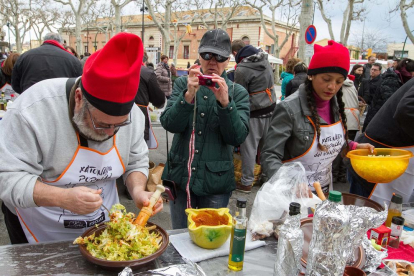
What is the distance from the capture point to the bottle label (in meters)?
1.30

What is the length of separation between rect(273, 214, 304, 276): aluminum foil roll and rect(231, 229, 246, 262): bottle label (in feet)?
0.51

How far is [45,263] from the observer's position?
1.30 meters

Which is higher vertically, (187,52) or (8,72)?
(187,52)

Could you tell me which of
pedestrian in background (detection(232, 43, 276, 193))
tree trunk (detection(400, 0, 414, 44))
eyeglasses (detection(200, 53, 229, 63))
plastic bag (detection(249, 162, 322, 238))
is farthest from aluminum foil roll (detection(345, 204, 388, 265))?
tree trunk (detection(400, 0, 414, 44))

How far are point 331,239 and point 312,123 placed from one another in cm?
107

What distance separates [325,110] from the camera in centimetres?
222

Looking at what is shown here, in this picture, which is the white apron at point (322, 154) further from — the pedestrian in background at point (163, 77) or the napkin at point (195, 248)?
the pedestrian in background at point (163, 77)

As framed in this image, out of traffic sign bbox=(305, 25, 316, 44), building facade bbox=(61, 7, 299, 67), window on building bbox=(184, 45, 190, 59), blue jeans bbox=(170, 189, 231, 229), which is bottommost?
blue jeans bbox=(170, 189, 231, 229)

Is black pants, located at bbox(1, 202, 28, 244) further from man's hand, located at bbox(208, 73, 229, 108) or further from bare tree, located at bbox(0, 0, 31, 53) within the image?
bare tree, located at bbox(0, 0, 31, 53)

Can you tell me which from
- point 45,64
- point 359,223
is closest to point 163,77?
point 45,64

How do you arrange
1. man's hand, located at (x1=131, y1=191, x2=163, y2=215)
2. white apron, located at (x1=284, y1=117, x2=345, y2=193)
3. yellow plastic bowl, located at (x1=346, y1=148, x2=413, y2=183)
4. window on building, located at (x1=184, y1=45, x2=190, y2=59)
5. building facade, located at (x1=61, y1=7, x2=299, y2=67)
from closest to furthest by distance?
man's hand, located at (x1=131, y1=191, x2=163, y2=215) < yellow plastic bowl, located at (x1=346, y1=148, x2=413, y2=183) < white apron, located at (x1=284, y1=117, x2=345, y2=193) < building facade, located at (x1=61, y1=7, x2=299, y2=67) < window on building, located at (x1=184, y1=45, x2=190, y2=59)

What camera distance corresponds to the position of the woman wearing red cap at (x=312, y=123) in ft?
6.61

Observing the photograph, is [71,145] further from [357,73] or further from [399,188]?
[357,73]

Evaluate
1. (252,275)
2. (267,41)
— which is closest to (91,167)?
(252,275)
